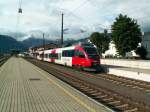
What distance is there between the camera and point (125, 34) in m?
74.5

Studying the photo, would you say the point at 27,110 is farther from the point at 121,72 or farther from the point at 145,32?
the point at 145,32

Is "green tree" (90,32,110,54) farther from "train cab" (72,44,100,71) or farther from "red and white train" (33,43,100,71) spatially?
"train cab" (72,44,100,71)

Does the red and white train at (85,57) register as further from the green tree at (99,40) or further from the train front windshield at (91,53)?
the green tree at (99,40)

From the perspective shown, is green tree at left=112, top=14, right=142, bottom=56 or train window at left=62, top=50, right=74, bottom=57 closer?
train window at left=62, top=50, right=74, bottom=57

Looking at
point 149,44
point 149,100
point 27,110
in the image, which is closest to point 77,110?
point 27,110

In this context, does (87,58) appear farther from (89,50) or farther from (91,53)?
(89,50)

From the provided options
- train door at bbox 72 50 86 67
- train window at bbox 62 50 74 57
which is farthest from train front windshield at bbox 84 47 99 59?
train window at bbox 62 50 74 57

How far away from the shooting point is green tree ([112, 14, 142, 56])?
73.4 meters

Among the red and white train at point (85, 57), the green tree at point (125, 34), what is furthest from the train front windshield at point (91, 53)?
the green tree at point (125, 34)

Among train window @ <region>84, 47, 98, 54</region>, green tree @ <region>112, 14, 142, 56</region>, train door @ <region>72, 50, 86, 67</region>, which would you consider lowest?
→ train door @ <region>72, 50, 86, 67</region>

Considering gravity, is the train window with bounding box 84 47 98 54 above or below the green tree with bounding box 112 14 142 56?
below

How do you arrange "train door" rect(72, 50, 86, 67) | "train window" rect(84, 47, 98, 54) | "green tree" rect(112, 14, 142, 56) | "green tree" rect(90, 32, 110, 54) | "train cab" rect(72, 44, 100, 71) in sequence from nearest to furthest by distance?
"train cab" rect(72, 44, 100, 71)
"train window" rect(84, 47, 98, 54)
"train door" rect(72, 50, 86, 67)
"green tree" rect(112, 14, 142, 56)
"green tree" rect(90, 32, 110, 54)

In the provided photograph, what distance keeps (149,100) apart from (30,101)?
16.9 ft

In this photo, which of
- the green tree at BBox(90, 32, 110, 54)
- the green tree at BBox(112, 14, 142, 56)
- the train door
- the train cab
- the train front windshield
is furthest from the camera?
the green tree at BBox(90, 32, 110, 54)
